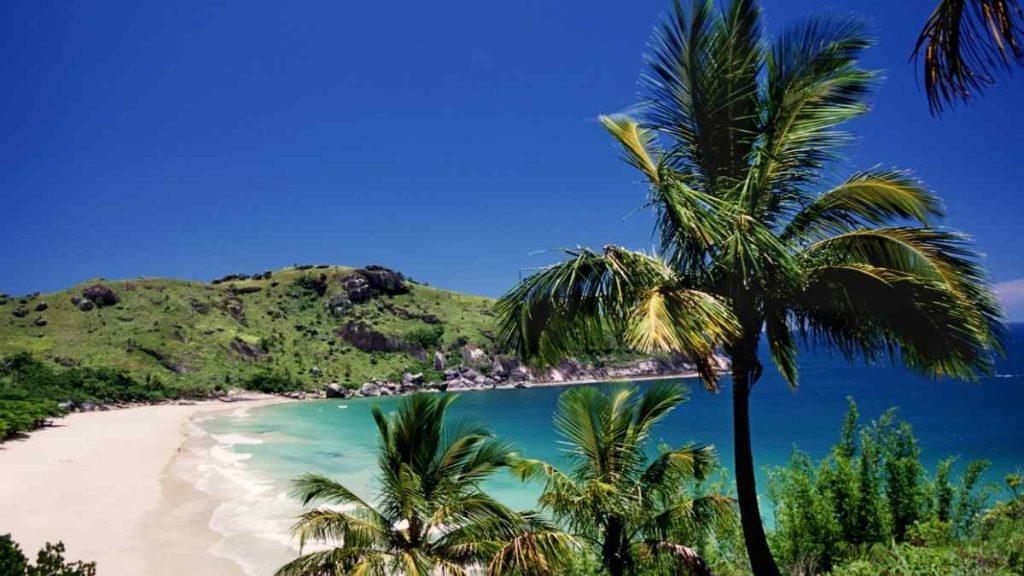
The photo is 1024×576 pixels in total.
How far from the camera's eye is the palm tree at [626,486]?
707 cm

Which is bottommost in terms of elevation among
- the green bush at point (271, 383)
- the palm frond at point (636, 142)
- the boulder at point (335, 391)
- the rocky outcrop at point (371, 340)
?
the boulder at point (335, 391)

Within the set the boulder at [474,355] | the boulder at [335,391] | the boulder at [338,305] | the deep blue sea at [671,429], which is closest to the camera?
the deep blue sea at [671,429]

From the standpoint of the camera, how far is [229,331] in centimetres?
9256

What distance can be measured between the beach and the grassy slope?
38.3 m

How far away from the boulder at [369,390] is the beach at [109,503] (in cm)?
4276

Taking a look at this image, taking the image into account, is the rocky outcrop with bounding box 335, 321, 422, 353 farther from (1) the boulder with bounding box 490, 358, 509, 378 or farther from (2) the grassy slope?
(1) the boulder with bounding box 490, 358, 509, 378

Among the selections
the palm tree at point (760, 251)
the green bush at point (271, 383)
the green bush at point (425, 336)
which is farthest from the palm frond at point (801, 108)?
the green bush at point (425, 336)

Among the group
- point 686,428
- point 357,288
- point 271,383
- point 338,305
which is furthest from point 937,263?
point 357,288

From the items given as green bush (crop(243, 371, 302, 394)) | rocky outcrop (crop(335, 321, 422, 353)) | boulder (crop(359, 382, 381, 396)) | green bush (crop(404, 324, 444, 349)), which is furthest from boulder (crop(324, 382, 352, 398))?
green bush (crop(404, 324, 444, 349))

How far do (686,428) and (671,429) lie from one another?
1546 millimetres

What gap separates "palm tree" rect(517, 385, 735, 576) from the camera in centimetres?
707

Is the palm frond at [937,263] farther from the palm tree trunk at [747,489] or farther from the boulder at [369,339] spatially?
the boulder at [369,339]

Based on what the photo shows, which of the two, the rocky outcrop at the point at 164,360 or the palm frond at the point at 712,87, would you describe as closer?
the palm frond at the point at 712,87

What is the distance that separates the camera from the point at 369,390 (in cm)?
8625
